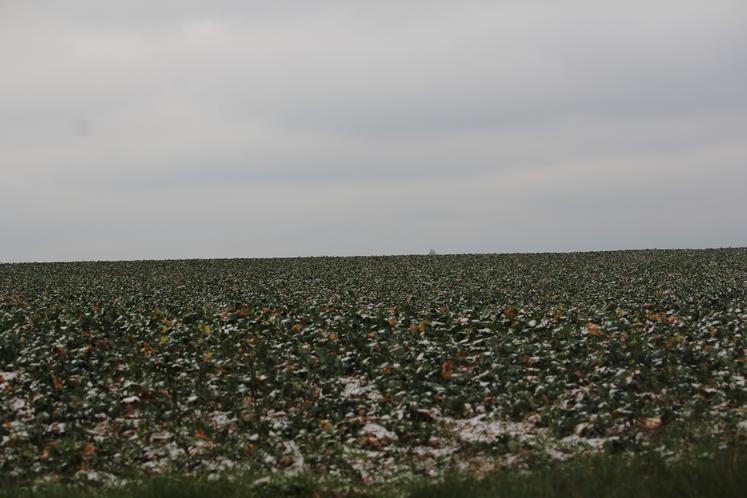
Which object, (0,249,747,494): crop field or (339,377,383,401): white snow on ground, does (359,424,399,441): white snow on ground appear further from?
(339,377,383,401): white snow on ground

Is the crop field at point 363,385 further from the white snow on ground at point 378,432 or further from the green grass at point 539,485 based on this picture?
the green grass at point 539,485

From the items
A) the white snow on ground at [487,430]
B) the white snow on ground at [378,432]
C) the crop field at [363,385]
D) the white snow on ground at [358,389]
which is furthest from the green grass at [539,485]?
the white snow on ground at [358,389]

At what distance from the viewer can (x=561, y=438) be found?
446 inches

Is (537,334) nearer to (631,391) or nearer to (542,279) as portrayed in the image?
(631,391)

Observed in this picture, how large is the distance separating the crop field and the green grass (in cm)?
38

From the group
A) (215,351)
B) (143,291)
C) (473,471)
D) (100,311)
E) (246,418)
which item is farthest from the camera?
(143,291)

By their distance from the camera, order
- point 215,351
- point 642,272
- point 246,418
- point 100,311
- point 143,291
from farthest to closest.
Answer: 1. point 642,272
2. point 143,291
3. point 100,311
4. point 215,351
5. point 246,418

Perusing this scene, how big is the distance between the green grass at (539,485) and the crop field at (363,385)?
384mm

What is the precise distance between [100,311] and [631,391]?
16273 mm

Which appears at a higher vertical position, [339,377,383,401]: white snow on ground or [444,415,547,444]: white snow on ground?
[339,377,383,401]: white snow on ground

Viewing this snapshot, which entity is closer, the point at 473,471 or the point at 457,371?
the point at 473,471

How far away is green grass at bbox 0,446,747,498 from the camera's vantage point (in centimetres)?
883

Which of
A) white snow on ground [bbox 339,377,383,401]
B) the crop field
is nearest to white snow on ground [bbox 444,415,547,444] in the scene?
the crop field

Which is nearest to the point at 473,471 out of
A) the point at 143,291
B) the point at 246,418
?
the point at 246,418
